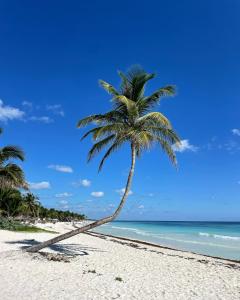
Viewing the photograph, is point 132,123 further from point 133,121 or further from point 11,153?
point 11,153

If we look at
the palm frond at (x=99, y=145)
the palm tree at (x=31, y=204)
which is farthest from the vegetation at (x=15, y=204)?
the palm frond at (x=99, y=145)

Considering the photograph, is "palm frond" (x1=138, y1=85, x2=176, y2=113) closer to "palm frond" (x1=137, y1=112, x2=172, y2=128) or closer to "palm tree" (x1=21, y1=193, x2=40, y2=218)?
"palm frond" (x1=137, y1=112, x2=172, y2=128)

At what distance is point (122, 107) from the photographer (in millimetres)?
14383

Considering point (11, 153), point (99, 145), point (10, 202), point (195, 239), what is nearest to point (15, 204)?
point (10, 202)

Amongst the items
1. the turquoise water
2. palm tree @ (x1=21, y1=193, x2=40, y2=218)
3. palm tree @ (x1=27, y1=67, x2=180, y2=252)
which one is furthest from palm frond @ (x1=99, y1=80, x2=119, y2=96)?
palm tree @ (x1=21, y1=193, x2=40, y2=218)

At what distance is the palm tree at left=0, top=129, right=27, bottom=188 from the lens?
23188 millimetres

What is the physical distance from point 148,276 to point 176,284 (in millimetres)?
1206

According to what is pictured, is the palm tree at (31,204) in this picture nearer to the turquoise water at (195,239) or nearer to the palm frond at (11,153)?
the turquoise water at (195,239)

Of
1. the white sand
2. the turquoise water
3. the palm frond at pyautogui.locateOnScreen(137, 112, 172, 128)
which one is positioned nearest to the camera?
the white sand

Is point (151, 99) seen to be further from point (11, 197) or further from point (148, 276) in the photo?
point (11, 197)

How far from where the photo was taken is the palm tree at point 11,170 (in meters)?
23.2

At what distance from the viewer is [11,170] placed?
2383 centimetres

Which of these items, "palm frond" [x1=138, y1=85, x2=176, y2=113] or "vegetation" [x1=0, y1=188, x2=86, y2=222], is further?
"vegetation" [x1=0, y1=188, x2=86, y2=222]

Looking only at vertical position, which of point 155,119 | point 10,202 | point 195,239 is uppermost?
point 10,202
